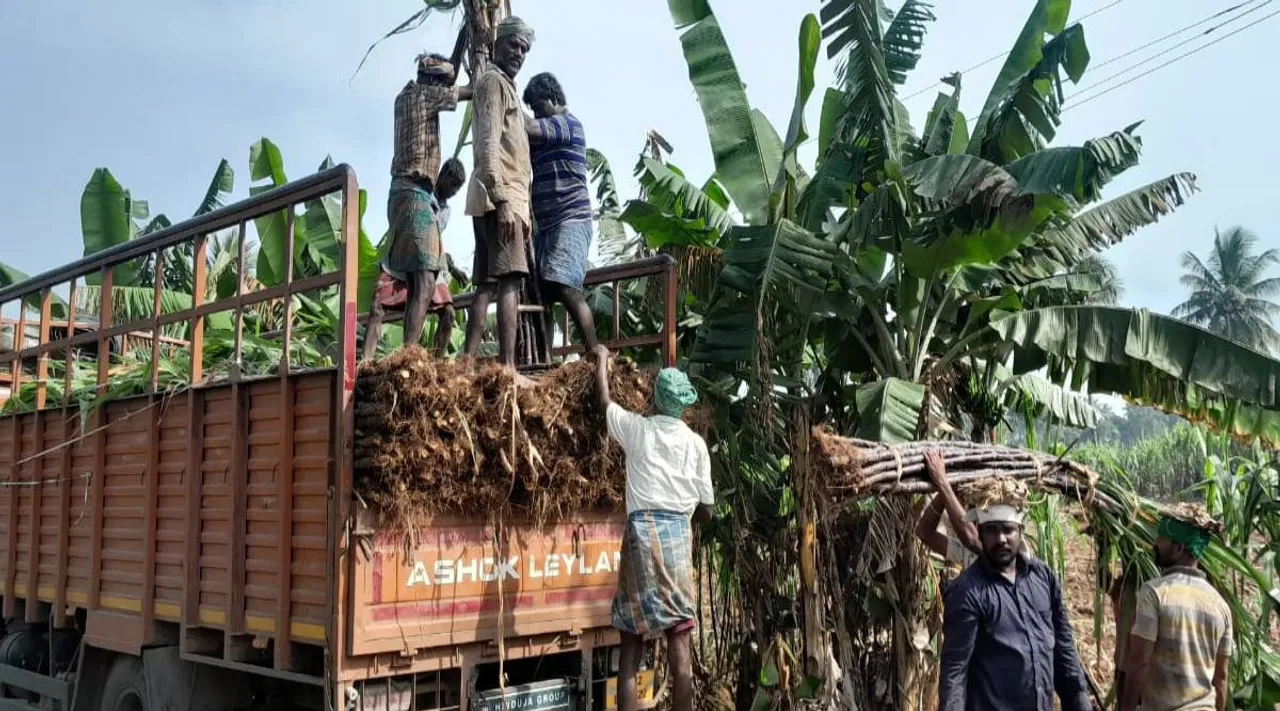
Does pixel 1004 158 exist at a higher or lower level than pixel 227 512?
higher

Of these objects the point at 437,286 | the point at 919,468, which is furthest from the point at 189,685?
the point at 919,468

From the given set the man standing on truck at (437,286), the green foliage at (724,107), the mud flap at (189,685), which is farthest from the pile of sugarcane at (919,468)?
the green foliage at (724,107)

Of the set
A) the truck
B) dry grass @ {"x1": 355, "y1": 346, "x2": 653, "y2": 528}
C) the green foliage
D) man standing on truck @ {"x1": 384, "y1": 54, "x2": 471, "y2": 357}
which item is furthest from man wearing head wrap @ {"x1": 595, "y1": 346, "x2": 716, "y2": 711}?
the green foliage

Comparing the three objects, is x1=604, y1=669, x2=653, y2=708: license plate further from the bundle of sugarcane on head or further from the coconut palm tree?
the coconut palm tree

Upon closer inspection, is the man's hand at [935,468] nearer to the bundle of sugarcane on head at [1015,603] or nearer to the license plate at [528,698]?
the bundle of sugarcane on head at [1015,603]

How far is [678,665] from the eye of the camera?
4.53 m

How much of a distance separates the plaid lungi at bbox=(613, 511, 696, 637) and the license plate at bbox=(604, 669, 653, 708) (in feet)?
0.99

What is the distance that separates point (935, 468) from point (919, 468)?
0.08 metres

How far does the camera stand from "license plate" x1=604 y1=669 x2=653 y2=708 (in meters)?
4.74

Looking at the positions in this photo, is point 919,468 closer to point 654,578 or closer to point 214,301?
point 654,578

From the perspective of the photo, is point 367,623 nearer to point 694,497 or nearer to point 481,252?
point 694,497

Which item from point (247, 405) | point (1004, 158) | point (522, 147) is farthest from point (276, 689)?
point (1004, 158)

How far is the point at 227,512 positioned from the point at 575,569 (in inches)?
59.7

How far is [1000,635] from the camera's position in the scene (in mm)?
3703
